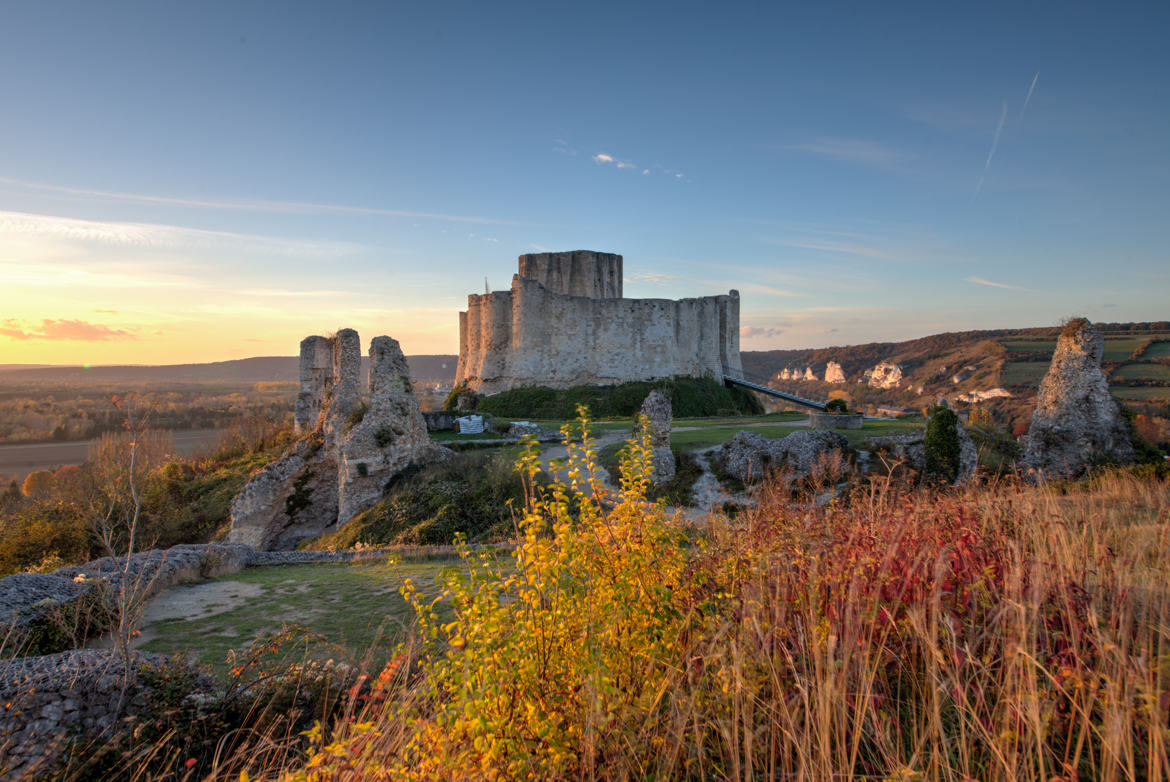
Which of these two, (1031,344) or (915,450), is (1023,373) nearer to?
(1031,344)

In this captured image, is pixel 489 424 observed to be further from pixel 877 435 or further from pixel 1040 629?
pixel 1040 629

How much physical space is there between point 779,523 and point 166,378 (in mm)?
158476

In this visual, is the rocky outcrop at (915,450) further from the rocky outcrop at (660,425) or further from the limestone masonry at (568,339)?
the limestone masonry at (568,339)

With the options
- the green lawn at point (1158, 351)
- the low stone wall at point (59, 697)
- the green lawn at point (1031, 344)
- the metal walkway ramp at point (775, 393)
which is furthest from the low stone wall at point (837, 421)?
the green lawn at point (1031, 344)

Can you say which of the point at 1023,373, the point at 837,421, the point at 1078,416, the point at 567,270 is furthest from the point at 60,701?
the point at 1023,373

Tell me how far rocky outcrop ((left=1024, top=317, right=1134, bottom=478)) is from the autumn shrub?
1447 centimetres

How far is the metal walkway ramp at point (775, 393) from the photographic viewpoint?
1469 inches

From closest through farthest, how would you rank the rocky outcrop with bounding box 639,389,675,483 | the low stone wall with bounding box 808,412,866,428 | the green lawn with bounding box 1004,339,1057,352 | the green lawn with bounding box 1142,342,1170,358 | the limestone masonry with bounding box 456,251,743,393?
the rocky outcrop with bounding box 639,389,675,483
the low stone wall with bounding box 808,412,866,428
the limestone masonry with bounding box 456,251,743,393
the green lawn with bounding box 1142,342,1170,358
the green lawn with bounding box 1004,339,1057,352

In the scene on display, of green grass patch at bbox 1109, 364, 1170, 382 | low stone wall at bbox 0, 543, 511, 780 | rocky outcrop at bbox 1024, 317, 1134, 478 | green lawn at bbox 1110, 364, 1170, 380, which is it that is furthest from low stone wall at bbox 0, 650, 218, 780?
green lawn at bbox 1110, 364, 1170, 380

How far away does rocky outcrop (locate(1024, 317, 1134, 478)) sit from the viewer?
1460 centimetres

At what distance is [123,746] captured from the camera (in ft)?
13.0

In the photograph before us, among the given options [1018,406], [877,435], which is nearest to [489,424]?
[877,435]

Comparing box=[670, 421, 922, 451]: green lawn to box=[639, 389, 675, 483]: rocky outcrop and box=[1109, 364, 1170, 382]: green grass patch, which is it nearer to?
box=[639, 389, 675, 483]: rocky outcrop

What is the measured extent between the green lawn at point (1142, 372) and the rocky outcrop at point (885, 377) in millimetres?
23254
